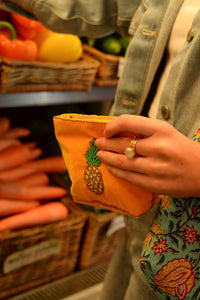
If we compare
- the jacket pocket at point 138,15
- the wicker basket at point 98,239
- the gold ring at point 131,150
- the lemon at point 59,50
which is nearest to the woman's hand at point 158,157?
the gold ring at point 131,150

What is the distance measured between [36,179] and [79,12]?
68 cm

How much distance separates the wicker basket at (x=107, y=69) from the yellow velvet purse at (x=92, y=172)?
63 centimetres

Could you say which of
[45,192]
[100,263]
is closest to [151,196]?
[45,192]

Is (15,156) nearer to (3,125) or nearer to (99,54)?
(3,125)

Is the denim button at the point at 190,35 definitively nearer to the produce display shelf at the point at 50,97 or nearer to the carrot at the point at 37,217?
the produce display shelf at the point at 50,97

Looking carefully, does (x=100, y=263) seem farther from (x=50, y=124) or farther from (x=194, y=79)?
(x=194, y=79)

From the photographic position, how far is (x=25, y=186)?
1.23 m

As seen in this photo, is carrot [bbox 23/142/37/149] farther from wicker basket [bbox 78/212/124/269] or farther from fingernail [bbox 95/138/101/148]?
fingernail [bbox 95/138/101/148]

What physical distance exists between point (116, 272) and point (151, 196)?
0.36 meters

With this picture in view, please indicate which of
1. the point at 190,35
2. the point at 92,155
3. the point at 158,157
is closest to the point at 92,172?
the point at 92,155

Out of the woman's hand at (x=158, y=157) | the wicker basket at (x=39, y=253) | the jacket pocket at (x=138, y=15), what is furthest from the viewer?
the wicker basket at (x=39, y=253)

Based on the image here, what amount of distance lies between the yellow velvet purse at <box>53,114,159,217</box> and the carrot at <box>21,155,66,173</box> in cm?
80

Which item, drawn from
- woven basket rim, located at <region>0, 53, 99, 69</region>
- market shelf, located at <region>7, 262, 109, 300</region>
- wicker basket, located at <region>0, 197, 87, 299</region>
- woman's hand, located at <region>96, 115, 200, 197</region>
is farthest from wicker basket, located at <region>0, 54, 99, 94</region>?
market shelf, located at <region>7, 262, 109, 300</region>

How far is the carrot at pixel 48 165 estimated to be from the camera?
1315 millimetres
